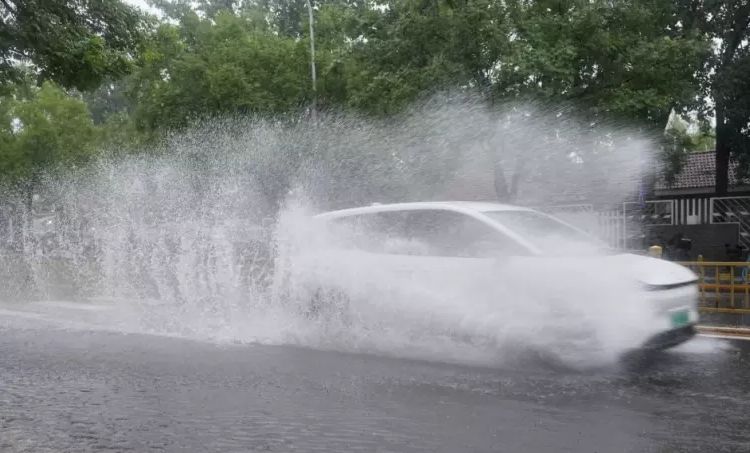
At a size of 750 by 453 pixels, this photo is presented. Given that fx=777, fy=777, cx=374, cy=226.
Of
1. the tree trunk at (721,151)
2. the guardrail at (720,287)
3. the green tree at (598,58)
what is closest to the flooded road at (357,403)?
the guardrail at (720,287)

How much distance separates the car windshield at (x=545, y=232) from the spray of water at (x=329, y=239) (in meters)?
0.55

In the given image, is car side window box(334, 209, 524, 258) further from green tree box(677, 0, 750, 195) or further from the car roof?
green tree box(677, 0, 750, 195)

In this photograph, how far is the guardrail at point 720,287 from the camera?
12.4 m

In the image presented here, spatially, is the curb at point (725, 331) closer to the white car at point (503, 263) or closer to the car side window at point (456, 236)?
the white car at point (503, 263)

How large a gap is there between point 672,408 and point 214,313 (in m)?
6.46

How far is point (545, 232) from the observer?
7926 millimetres

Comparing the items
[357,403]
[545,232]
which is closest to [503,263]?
[545,232]

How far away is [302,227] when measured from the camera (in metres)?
9.04

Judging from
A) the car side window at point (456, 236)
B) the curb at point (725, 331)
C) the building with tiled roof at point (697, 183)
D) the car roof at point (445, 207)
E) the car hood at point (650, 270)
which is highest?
the building with tiled roof at point (697, 183)

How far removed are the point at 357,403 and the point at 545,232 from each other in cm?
298

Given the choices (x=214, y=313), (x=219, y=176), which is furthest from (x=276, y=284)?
(x=219, y=176)

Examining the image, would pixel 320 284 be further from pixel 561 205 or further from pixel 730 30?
pixel 730 30

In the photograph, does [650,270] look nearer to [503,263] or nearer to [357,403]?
[503,263]

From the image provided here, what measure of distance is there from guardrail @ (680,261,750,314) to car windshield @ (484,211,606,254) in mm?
5217
